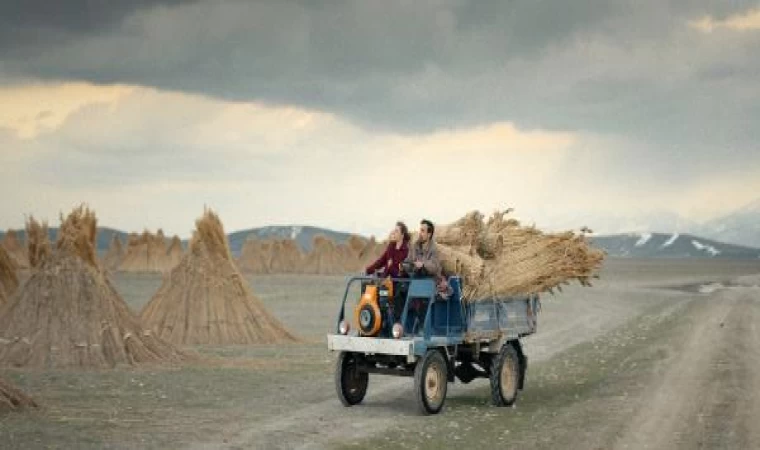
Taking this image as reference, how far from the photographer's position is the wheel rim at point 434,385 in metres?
15.7

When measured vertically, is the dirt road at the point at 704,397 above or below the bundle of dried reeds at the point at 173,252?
below

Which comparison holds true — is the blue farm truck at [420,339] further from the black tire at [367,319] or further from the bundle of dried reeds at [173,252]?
the bundle of dried reeds at [173,252]

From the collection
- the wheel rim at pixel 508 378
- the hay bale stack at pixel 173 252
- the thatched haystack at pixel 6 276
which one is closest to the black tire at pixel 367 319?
the wheel rim at pixel 508 378

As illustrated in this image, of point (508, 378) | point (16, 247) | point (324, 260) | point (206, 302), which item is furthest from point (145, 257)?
point (508, 378)

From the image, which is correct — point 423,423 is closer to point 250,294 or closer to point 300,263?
point 250,294

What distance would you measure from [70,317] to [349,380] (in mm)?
7343

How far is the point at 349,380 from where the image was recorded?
16.7m

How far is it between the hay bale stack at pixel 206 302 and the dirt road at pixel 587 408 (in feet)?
23.8

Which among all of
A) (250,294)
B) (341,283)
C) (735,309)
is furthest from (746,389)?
(341,283)

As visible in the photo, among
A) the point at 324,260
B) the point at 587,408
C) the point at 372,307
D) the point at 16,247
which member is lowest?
the point at 587,408

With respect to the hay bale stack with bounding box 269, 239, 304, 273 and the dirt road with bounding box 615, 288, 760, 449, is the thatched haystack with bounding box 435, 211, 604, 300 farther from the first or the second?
the hay bale stack with bounding box 269, 239, 304, 273

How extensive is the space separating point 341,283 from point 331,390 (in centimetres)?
5103

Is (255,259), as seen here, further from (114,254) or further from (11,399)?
(11,399)

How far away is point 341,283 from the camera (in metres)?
69.9
